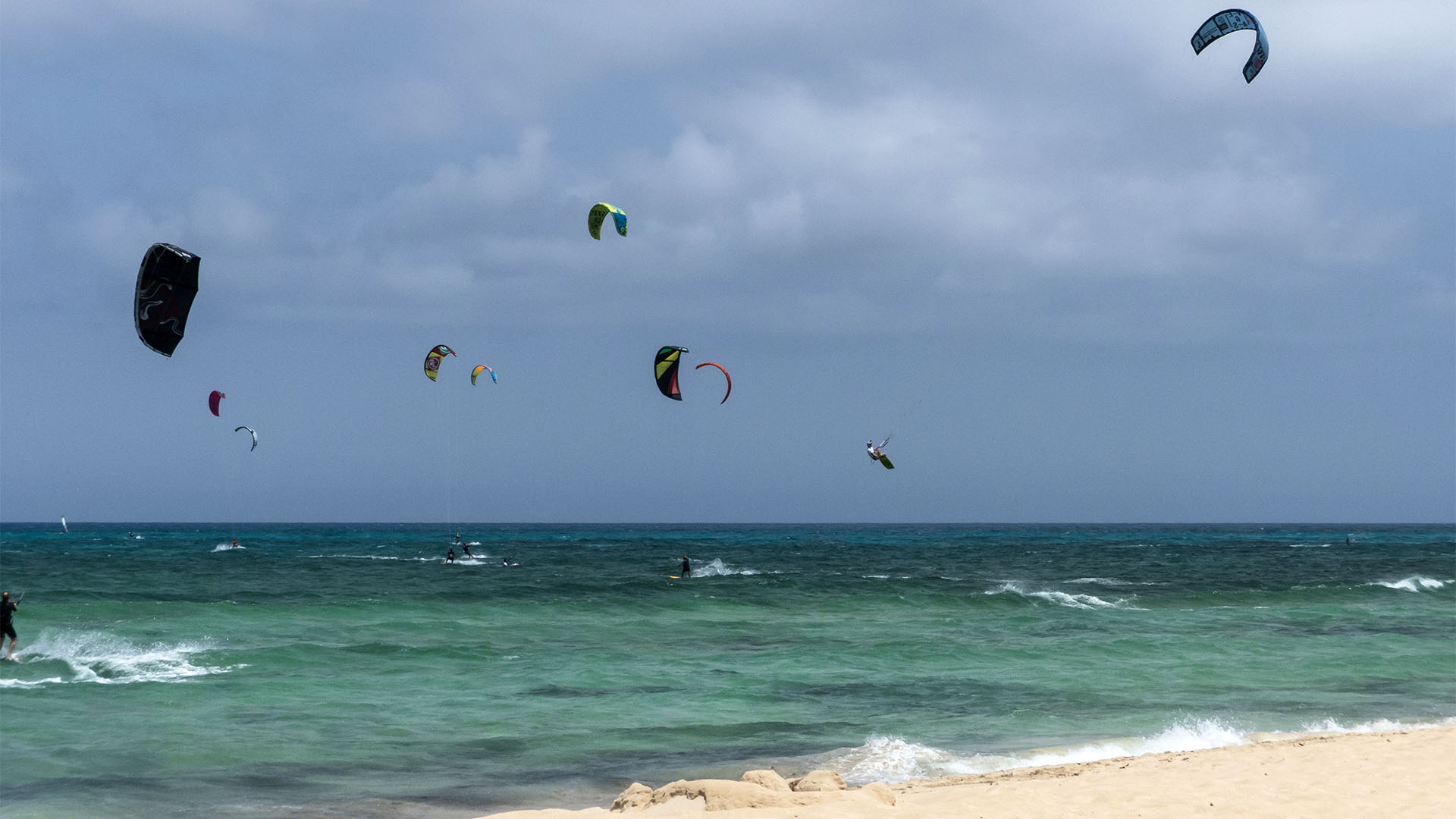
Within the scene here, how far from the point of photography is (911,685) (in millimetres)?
15008

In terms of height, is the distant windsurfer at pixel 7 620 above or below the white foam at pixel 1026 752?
above

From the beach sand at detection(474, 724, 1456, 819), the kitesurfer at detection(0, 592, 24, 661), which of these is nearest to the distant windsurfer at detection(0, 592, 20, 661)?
the kitesurfer at detection(0, 592, 24, 661)

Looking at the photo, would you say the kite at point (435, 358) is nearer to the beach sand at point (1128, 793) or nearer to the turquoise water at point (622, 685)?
→ the turquoise water at point (622, 685)

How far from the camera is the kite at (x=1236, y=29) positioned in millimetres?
13055

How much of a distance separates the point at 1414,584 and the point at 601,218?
3278 cm

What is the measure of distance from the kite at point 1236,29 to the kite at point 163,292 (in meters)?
11.3

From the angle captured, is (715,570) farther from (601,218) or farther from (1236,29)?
(1236,29)

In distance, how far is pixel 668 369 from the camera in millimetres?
20406

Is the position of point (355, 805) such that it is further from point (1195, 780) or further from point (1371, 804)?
point (1371, 804)

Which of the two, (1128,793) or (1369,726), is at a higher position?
(1128,793)

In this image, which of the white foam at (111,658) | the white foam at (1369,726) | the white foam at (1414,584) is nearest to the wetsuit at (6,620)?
the white foam at (111,658)

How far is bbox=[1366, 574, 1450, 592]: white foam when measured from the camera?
35281 millimetres

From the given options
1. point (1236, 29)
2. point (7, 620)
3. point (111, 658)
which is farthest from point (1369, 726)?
point (7, 620)

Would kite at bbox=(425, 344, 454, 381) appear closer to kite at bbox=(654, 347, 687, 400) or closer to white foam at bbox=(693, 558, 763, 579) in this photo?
kite at bbox=(654, 347, 687, 400)
